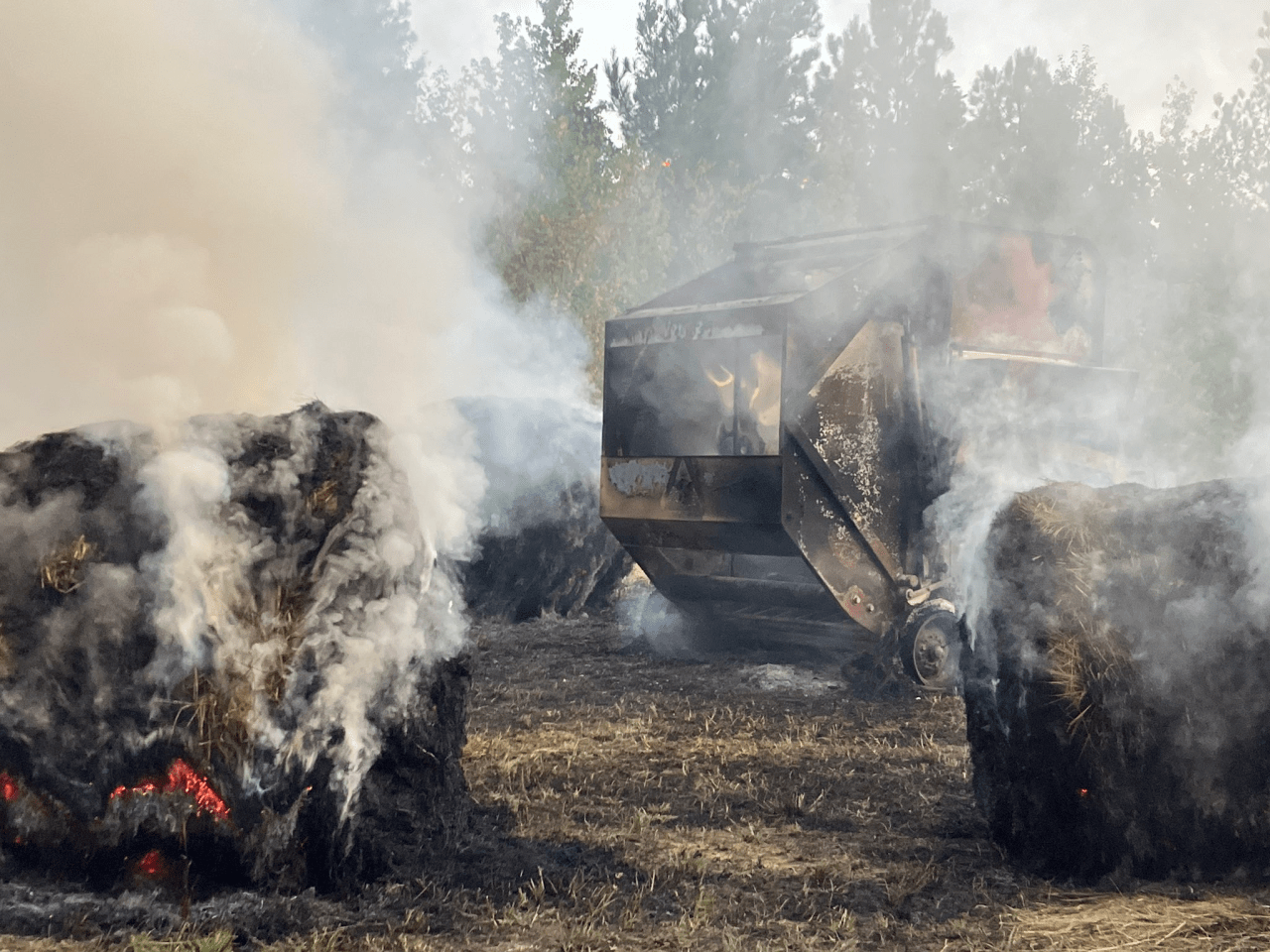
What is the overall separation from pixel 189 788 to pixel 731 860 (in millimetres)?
2120

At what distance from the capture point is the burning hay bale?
12.0 meters

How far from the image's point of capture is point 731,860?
4.96 metres

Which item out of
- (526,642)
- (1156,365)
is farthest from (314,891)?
(1156,365)

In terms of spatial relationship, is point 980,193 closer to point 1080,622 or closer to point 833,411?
point 833,411

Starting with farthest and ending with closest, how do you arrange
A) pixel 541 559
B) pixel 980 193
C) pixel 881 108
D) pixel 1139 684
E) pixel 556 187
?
1. pixel 881 108
2. pixel 980 193
3. pixel 556 187
4. pixel 541 559
5. pixel 1139 684

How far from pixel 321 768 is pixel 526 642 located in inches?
250

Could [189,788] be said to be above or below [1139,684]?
below

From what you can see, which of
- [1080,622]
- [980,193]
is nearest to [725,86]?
[980,193]

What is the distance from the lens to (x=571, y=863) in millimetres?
4867

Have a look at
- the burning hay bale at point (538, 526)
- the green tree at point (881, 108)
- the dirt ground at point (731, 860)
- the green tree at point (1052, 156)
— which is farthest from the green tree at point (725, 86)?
the dirt ground at point (731, 860)

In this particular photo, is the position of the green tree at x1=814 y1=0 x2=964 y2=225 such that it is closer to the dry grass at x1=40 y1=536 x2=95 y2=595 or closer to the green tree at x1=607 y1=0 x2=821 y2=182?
the green tree at x1=607 y1=0 x2=821 y2=182

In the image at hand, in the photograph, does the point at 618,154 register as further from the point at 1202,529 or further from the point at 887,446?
the point at 1202,529

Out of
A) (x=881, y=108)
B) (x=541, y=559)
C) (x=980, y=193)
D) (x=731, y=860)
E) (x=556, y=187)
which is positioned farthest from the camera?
(x=881, y=108)

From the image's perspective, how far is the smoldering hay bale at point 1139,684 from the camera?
14.5 ft
